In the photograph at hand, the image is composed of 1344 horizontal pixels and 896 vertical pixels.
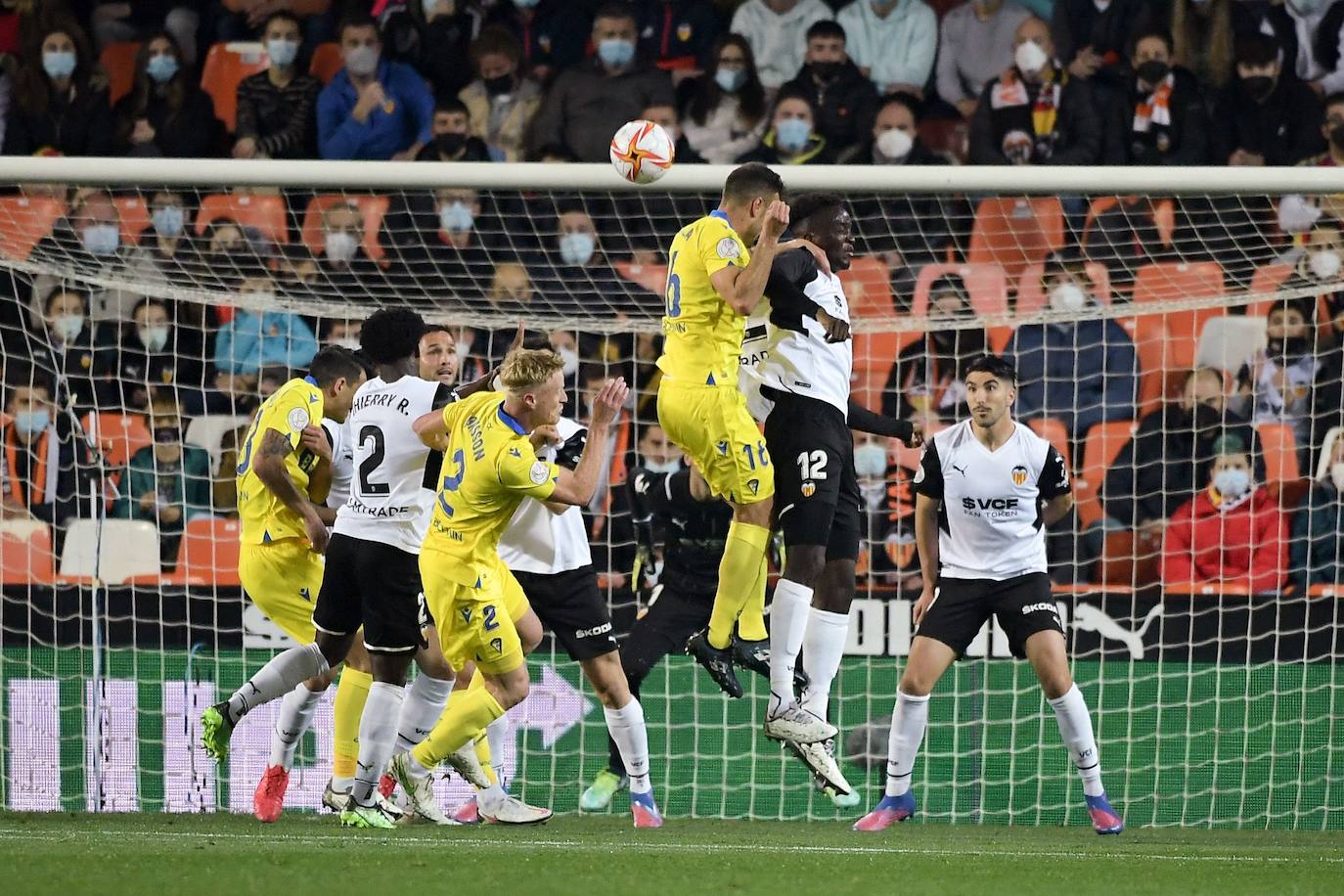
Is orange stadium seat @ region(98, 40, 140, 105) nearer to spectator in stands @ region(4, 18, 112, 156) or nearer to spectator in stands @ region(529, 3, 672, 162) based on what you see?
spectator in stands @ region(4, 18, 112, 156)

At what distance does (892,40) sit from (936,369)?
345 cm

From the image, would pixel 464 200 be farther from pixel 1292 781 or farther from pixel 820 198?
pixel 1292 781

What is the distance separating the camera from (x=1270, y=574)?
A: 386 inches

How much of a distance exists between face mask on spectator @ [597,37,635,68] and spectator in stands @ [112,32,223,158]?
2987mm

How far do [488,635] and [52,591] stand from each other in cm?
372

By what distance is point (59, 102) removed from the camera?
13719 mm

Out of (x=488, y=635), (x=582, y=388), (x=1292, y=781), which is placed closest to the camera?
(x=488, y=635)

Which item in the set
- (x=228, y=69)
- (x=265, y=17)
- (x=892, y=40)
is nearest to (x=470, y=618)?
(x=892, y=40)

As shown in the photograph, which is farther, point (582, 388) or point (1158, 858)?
point (582, 388)

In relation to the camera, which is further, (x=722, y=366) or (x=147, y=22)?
(x=147, y=22)

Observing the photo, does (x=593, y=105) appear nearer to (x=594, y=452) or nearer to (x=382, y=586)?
(x=382, y=586)

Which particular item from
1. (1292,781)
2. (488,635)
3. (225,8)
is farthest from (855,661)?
(225,8)

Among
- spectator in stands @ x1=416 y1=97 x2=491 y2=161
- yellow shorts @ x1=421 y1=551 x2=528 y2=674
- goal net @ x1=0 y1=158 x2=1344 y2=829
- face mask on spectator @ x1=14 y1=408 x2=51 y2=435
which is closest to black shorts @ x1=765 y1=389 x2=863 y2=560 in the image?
yellow shorts @ x1=421 y1=551 x2=528 y2=674

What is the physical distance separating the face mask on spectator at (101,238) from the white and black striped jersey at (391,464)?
4.19 metres
